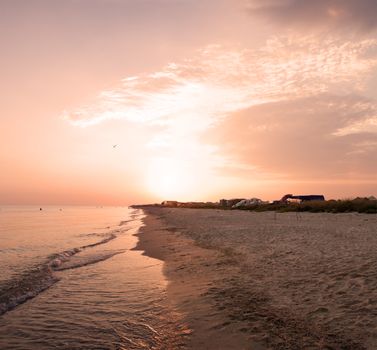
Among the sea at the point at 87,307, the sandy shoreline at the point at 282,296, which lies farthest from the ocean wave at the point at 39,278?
the sandy shoreline at the point at 282,296

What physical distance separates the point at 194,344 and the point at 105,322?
309 cm

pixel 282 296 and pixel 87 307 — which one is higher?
pixel 282 296

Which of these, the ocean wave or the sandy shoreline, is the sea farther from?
the sandy shoreline

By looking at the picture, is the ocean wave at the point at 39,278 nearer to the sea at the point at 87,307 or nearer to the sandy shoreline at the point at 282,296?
the sea at the point at 87,307

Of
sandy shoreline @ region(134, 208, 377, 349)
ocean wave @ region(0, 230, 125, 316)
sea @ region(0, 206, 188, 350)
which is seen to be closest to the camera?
sandy shoreline @ region(134, 208, 377, 349)

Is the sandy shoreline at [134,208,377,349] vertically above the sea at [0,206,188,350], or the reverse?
the sandy shoreline at [134,208,377,349]

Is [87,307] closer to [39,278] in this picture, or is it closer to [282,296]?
[282,296]

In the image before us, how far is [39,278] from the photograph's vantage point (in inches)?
655

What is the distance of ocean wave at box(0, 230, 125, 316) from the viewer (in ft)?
42.2

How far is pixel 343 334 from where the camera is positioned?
7770 mm

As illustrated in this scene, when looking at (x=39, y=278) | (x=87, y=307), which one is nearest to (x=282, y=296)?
(x=87, y=307)

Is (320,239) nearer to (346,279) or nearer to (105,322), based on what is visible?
(346,279)

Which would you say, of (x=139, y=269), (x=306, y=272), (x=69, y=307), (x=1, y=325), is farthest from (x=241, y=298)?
(x=139, y=269)

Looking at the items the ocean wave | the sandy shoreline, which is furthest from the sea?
the sandy shoreline
